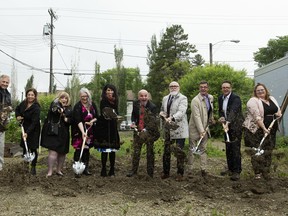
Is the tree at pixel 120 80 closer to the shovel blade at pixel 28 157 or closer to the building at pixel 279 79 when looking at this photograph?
the building at pixel 279 79

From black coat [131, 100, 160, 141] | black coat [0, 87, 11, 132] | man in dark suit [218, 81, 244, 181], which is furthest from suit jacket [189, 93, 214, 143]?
black coat [0, 87, 11, 132]

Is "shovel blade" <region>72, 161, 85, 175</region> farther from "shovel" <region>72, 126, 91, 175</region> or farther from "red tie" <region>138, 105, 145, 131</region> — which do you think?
"red tie" <region>138, 105, 145, 131</region>

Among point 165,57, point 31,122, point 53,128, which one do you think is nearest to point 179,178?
point 53,128

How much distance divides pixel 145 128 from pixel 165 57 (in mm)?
32402

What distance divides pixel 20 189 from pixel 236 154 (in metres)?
3.63

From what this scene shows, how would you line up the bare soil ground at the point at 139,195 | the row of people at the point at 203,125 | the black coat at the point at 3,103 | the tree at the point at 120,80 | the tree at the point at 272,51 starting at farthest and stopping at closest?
the tree at the point at 272,51 < the tree at the point at 120,80 < the black coat at the point at 3,103 < the row of people at the point at 203,125 < the bare soil ground at the point at 139,195

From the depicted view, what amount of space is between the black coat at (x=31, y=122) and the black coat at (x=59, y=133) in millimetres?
163

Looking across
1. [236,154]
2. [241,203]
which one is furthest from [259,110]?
[241,203]

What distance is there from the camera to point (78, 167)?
21.1 ft

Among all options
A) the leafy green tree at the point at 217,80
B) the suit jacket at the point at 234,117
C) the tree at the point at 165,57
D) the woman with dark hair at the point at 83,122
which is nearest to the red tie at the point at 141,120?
the woman with dark hair at the point at 83,122

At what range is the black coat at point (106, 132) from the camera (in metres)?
6.58

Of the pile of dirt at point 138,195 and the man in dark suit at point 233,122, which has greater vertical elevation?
the man in dark suit at point 233,122

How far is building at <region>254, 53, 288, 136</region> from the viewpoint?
14.3 meters

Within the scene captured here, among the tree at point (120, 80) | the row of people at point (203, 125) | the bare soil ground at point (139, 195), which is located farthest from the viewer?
the tree at point (120, 80)
